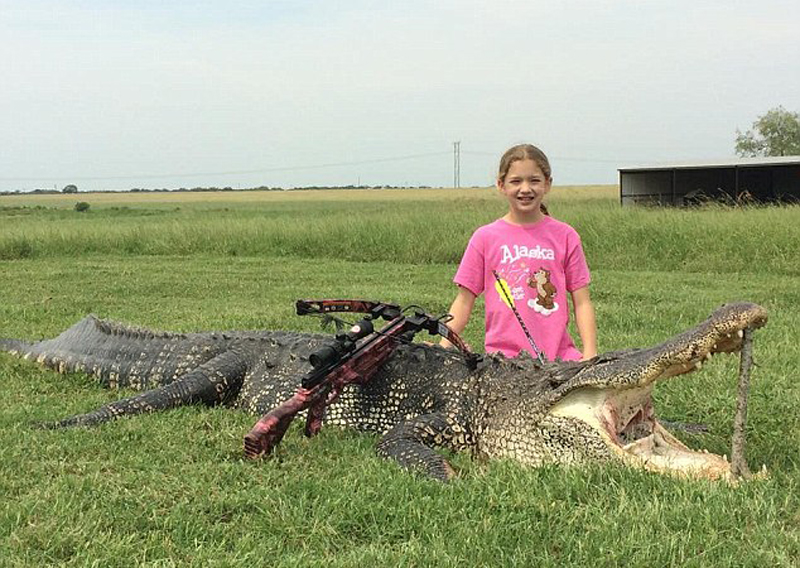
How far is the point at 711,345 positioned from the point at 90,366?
4.38 metres

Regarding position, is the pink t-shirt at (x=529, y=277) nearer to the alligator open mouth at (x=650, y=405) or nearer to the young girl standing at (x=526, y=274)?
the young girl standing at (x=526, y=274)

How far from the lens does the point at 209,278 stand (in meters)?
12.1

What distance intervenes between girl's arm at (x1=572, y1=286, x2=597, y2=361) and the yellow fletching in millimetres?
390

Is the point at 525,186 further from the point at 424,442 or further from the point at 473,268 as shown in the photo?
the point at 424,442

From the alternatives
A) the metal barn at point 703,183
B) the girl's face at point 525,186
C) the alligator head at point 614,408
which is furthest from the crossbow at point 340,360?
the metal barn at point 703,183

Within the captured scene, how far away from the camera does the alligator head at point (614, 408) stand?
282 cm

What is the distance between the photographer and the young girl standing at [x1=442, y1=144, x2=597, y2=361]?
173 inches

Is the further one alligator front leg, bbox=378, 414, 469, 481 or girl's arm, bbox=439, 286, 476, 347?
girl's arm, bbox=439, 286, 476, 347

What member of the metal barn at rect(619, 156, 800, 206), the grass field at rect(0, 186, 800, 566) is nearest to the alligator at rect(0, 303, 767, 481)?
the grass field at rect(0, 186, 800, 566)

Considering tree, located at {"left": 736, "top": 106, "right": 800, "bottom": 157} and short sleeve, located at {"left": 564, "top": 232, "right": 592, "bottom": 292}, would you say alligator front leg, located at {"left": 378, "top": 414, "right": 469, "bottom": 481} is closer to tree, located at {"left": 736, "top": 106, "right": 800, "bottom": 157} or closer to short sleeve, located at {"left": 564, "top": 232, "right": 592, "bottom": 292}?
short sleeve, located at {"left": 564, "top": 232, "right": 592, "bottom": 292}

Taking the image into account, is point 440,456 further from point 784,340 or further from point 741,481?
point 784,340

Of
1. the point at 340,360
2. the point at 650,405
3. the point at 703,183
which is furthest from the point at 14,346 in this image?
the point at 703,183

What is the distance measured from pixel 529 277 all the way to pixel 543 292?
0.12 m

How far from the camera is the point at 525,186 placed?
14.2 ft
